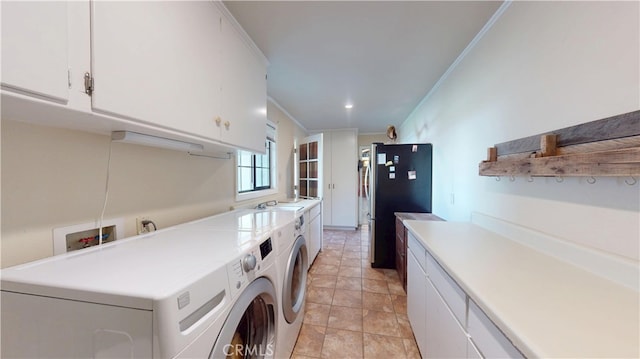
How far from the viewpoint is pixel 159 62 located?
3.24 feet

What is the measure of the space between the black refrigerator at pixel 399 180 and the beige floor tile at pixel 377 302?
843mm

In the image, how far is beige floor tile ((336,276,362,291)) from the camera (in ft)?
8.34

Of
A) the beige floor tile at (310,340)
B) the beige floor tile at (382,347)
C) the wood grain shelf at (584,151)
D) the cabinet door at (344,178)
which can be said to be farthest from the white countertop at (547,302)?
the cabinet door at (344,178)

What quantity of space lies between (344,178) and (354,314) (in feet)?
11.5

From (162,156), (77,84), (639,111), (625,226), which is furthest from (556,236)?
(162,156)

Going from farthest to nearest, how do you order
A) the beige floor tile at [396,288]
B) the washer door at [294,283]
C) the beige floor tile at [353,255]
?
Answer: 1. the beige floor tile at [353,255]
2. the beige floor tile at [396,288]
3. the washer door at [294,283]

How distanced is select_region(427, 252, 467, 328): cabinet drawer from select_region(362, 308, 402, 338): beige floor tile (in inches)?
32.5

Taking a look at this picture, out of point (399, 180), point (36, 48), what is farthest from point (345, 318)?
point (36, 48)

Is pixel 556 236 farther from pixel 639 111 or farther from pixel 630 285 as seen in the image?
pixel 639 111

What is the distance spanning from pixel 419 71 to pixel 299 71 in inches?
49.8

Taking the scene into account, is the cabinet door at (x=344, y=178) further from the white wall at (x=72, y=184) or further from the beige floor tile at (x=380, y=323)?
the white wall at (x=72, y=184)

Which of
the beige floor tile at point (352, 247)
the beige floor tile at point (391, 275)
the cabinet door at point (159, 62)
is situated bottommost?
the beige floor tile at point (391, 275)

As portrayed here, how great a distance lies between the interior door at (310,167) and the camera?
12.8 ft

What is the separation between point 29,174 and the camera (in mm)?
846
